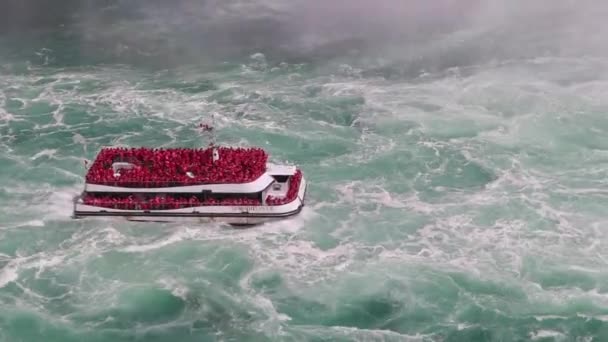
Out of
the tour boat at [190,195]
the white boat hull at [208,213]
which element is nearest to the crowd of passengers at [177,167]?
the tour boat at [190,195]

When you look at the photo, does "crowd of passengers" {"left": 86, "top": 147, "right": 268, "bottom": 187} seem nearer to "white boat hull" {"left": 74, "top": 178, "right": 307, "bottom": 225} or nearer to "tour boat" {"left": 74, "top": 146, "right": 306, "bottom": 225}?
"tour boat" {"left": 74, "top": 146, "right": 306, "bottom": 225}

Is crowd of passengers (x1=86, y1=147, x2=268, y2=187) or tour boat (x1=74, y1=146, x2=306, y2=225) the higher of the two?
crowd of passengers (x1=86, y1=147, x2=268, y2=187)

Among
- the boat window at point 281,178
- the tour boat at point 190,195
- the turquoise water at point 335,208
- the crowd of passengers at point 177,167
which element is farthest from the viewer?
the boat window at point 281,178

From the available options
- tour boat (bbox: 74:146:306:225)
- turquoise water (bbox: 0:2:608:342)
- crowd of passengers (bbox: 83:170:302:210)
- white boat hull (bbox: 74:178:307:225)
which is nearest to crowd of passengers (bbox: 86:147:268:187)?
tour boat (bbox: 74:146:306:225)

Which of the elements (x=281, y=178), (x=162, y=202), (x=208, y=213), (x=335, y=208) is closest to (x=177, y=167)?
(x=162, y=202)

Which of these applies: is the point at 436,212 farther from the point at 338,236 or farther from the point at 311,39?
the point at 311,39

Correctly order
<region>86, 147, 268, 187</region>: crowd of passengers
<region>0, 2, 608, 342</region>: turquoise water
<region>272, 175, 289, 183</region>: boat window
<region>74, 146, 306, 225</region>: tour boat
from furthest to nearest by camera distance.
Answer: <region>272, 175, 289, 183</region>: boat window
<region>86, 147, 268, 187</region>: crowd of passengers
<region>74, 146, 306, 225</region>: tour boat
<region>0, 2, 608, 342</region>: turquoise water

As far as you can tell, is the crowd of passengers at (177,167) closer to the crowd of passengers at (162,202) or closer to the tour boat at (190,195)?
the tour boat at (190,195)
